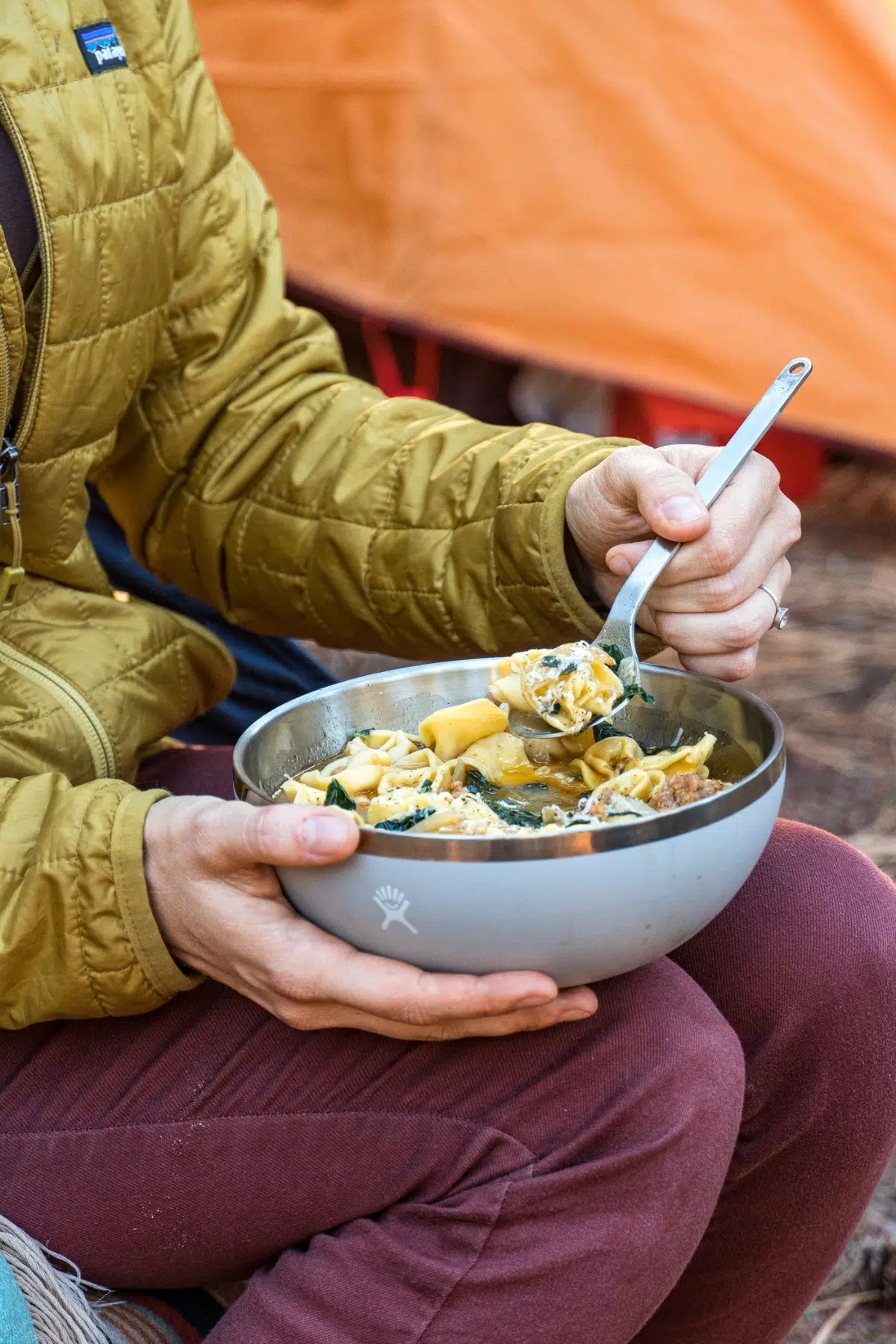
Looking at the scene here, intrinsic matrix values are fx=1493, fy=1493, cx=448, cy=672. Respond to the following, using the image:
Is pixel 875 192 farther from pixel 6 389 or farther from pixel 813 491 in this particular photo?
pixel 6 389

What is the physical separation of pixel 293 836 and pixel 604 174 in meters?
1.99

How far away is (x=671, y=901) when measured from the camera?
74 centimetres

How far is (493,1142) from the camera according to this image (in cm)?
79

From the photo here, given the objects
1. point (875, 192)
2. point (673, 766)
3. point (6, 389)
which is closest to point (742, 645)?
point (673, 766)

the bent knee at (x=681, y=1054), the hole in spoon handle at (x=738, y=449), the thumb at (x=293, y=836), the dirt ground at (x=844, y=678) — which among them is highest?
the hole in spoon handle at (x=738, y=449)

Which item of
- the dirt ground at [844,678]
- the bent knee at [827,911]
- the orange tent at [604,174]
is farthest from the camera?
the orange tent at [604,174]

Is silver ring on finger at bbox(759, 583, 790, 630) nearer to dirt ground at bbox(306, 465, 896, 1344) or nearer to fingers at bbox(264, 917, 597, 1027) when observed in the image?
fingers at bbox(264, 917, 597, 1027)

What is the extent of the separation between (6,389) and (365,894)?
1.41 feet

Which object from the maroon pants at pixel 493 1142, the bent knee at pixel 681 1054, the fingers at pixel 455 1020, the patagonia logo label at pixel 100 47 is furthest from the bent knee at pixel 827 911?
the patagonia logo label at pixel 100 47

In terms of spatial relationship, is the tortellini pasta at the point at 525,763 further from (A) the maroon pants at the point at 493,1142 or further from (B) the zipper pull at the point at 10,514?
(B) the zipper pull at the point at 10,514

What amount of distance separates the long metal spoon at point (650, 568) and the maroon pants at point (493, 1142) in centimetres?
16

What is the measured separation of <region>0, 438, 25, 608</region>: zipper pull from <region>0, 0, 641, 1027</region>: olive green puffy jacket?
0.02 m

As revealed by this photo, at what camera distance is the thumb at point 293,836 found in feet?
2.32

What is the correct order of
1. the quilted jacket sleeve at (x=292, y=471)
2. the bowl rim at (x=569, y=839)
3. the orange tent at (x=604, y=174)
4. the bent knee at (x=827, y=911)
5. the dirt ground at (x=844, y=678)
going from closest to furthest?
1. the bowl rim at (x=569, y=839)
2. the bent knee at (x=827, y=911)
3. the quilted jacket sleeve at (x=292, y=471)
4. the dirt ground at (x=844, y=678)
5. the orange tent at (x=604, y=174)
